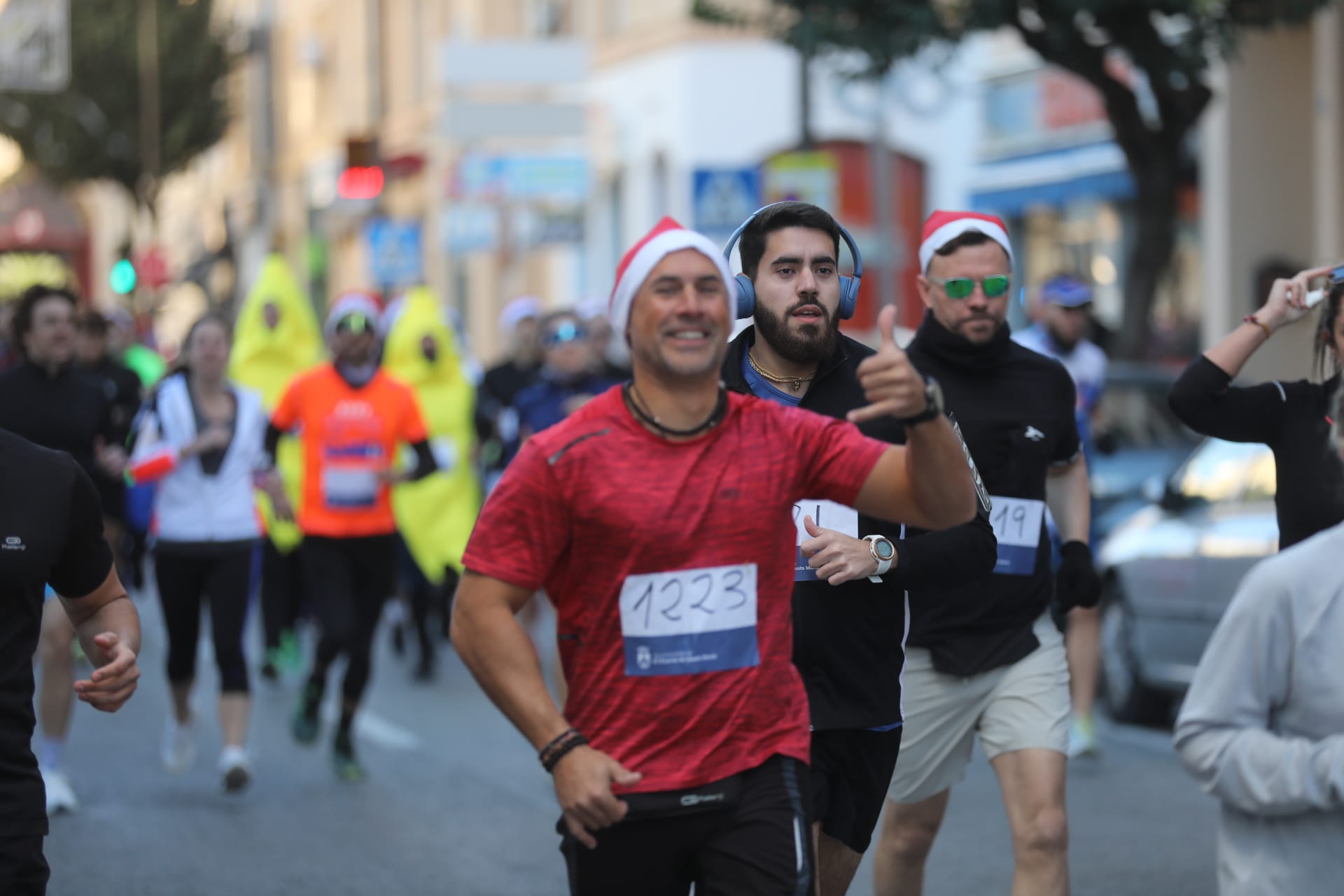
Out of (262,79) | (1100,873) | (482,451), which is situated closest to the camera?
(1100,873)

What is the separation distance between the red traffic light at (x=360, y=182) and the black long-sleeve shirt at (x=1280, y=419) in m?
16.0

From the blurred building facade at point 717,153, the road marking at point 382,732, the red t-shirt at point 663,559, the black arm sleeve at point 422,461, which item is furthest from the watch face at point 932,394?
the blurred building facade at point 717,153

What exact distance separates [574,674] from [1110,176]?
21.9 metres

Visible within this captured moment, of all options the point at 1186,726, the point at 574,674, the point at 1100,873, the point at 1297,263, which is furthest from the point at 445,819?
the point at 1297,263

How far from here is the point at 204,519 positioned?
9.62m

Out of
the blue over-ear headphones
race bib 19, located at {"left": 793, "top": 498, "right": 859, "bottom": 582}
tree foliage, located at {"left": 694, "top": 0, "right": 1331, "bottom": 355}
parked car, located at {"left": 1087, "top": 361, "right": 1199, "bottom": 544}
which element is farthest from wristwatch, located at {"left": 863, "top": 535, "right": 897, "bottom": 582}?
tree foliage, located at {"left": 694, "top": 0, "right": 1331, "bottom": 355}

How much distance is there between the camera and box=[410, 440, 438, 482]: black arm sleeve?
34.0 feet

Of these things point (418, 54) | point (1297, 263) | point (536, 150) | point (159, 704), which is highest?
point (418, 54)

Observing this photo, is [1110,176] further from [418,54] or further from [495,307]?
[418,54]

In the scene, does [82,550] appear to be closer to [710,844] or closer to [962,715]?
[710,844]

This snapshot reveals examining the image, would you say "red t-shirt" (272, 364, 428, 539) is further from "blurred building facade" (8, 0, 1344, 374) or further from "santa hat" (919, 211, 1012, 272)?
"blurred building facade" (8, 0, 1344, 374)

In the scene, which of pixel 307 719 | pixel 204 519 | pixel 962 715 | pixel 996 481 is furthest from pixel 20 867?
pixel 307 719

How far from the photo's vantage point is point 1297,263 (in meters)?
22.7

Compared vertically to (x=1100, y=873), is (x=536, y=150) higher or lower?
higher
